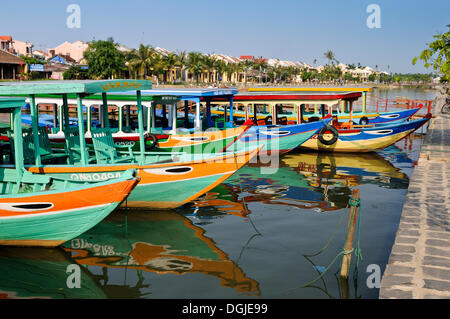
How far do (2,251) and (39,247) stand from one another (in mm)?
643

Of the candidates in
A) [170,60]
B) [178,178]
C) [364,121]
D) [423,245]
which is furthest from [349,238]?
[170,60]

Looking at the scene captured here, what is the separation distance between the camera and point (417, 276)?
5941mm

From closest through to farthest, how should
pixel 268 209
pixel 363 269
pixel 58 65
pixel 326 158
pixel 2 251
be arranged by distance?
pixel 363 269
pixel 2 251
pixel 268 209
pixel 326 158
pixel 58 65

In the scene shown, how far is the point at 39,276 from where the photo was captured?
7465mm

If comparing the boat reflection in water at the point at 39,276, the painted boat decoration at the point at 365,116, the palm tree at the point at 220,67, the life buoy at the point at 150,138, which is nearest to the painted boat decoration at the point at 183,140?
the life buoy at the point at 150,138

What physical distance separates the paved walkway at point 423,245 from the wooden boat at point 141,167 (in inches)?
150

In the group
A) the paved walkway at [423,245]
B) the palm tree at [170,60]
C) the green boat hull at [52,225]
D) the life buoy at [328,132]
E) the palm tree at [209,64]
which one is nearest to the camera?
the paved walkway at [423,245]

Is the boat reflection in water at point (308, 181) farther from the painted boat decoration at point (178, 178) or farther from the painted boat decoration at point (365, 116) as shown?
the painted boat decoration at point (365, 116)

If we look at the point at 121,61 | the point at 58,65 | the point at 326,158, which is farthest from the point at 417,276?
the point at 58,65

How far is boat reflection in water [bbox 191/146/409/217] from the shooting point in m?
11.8

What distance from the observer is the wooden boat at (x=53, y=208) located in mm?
7660

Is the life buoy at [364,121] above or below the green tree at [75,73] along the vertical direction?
below

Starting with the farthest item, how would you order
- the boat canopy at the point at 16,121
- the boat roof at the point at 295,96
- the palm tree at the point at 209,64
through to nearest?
the palm tree at the point at 209,64 < the boat roof at the point at 295,96 < the boat canopy at the point at 16,121
